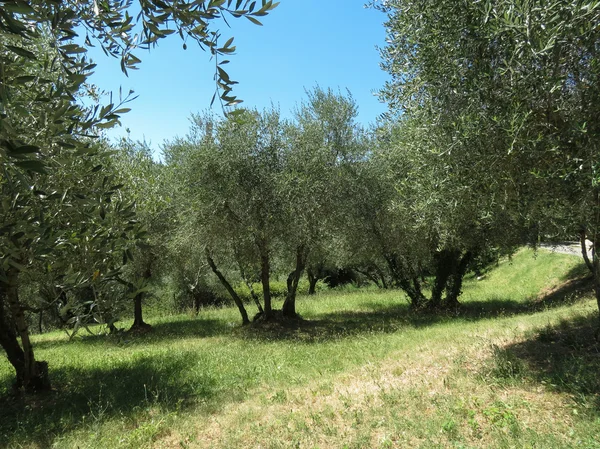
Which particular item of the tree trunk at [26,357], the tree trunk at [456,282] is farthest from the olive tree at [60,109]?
the tree trunk at [456,282]

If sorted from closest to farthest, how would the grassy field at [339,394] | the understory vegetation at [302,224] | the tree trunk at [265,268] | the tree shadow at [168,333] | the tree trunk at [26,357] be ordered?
the understory vegetation at [302,224] < the grassy field at [339,394] < the tree trunk at [26,357] < the tree trunk at [265,268] < the tree shadow at [168,333]

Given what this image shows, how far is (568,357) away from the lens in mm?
6855

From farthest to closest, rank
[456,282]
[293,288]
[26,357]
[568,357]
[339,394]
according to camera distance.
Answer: [456,282], [293,288], [26,357], [339,394], [568,357]

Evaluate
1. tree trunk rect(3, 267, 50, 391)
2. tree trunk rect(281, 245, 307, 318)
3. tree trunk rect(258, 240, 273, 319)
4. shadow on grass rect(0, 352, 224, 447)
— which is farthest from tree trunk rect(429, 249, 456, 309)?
tree trunk rect(3, 267, 50, 391)

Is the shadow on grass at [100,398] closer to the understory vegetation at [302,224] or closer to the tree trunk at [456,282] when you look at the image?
the understory vegetation at [302,224]

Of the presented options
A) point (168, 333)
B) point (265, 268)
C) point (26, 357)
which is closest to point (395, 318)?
point (265, 268)

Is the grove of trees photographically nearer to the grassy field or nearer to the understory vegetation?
the understory vegetation

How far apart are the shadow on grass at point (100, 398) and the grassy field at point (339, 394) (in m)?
0.04

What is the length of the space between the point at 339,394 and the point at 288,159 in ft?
32.1

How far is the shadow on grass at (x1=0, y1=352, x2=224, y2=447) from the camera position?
684 centimetres

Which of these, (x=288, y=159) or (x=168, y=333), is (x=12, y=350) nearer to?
(x=168, y=333)

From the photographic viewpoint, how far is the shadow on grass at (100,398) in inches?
269

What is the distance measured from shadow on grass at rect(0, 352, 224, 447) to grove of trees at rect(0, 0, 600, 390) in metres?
0.82

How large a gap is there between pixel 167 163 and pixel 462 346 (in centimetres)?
1474
